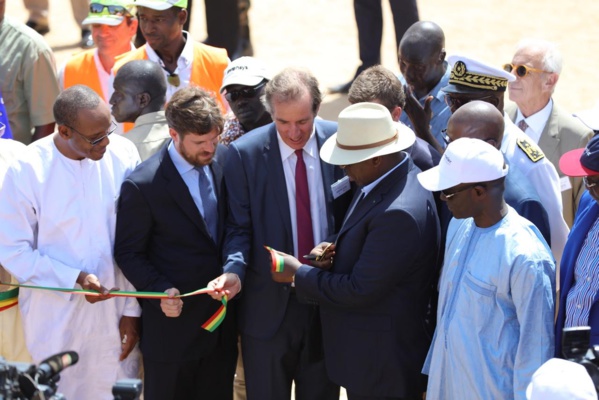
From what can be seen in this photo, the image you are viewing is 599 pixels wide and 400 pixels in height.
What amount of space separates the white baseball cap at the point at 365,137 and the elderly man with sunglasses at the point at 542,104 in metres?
1.50

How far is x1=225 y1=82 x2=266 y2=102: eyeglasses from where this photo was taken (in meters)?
6.02

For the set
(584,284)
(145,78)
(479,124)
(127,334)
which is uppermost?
(479,124)

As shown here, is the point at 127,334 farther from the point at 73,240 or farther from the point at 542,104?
the point at 542,104

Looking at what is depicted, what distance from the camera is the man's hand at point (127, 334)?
551cm

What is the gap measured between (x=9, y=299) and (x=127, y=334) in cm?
64

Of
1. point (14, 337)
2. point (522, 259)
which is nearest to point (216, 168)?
point (14, 337)

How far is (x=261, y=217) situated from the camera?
5418mm

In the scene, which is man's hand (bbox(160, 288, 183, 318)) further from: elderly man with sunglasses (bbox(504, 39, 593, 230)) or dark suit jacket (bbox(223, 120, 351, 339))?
elderly man with sunglasses (bbox(504, 39, 593, 230))

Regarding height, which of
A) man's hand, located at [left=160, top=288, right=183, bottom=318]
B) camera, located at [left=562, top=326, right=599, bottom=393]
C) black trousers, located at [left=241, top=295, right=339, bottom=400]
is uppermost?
camera, located at [left=562, top=326, right=599, bottom=393]

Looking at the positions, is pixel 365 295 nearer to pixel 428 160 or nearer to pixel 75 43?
pixel 428 160

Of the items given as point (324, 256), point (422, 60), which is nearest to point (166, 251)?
point (324, 256)

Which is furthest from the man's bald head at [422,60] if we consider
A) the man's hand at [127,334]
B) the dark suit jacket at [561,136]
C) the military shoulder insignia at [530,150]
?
the man's hand at [127,334]

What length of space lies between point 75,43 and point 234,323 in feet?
23.8

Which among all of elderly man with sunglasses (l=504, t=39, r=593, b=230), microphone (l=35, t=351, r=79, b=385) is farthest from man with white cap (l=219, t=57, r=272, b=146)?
microphone (l=35, t=351, r=79, b=385)
